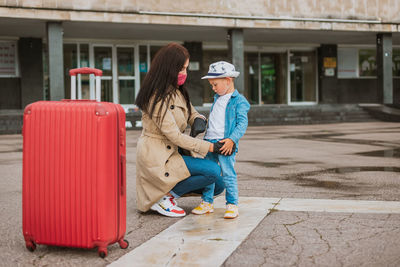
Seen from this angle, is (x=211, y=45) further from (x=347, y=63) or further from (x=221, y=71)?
(x=221, y=71)

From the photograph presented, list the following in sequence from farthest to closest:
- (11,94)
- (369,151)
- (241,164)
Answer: (11,94) → (369,151) → (241,164)

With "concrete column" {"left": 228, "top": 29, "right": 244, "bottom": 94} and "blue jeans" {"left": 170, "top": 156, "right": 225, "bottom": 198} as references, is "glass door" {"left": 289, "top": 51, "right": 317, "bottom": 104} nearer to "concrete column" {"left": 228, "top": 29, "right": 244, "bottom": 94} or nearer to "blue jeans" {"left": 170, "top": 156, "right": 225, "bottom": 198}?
Result: "concrete column" {"left": 228, "top": 29, "right": 244, "bottom": 94}

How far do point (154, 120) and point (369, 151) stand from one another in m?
6.73

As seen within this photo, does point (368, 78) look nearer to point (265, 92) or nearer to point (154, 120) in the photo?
point (265, 92)

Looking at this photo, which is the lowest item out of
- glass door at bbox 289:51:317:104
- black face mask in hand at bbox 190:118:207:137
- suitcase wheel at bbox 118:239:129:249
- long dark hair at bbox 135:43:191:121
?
suitcase wheel at bbox 118:239:129:249

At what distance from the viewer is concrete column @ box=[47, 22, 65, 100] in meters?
17.1

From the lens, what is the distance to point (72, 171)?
134 inches

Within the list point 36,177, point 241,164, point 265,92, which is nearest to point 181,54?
point 36,177

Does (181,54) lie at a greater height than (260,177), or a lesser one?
greater

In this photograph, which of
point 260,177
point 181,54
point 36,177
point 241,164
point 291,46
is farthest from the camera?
point 291,46

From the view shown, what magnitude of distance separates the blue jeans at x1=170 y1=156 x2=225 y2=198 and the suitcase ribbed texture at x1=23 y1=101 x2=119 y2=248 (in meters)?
1.18

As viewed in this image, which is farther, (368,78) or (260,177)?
(368,78)

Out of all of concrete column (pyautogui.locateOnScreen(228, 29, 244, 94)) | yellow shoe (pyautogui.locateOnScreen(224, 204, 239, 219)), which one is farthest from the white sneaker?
concrete column (pyautogui.locateOnScreen(228, 29, 244, 94))

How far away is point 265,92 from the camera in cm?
2527
